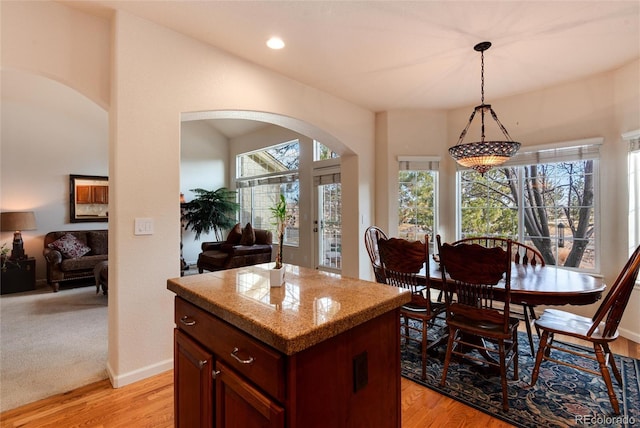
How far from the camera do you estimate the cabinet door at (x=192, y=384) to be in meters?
1.21

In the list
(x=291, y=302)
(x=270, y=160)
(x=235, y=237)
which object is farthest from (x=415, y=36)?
(x=270, y=160)

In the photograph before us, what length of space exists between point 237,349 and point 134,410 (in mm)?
1490

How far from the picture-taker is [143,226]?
2303mm

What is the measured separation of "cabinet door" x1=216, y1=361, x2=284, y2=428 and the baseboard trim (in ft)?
4.92

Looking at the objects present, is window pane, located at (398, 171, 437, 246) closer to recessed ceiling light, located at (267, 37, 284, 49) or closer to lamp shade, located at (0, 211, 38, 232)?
recessed ceiling light, located at (267, 37, 284, 49)

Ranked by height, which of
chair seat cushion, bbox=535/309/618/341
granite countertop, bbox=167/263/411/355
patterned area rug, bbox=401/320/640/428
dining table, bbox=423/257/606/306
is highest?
granite countertop, bbox=167/263/411/355

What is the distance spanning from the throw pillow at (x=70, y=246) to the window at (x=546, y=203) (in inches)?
248

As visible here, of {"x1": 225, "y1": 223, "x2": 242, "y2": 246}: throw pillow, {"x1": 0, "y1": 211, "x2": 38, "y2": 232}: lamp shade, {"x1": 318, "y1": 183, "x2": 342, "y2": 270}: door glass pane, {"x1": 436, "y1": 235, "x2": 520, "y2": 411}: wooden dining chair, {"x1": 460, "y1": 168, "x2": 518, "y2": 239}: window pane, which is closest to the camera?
{"x1": 436, "y1": 235, "x2": 520, "y2": 411}: wooden dining chair

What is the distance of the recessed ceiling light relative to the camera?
2619 mm

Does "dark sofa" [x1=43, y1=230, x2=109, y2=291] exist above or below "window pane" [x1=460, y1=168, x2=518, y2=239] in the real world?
below

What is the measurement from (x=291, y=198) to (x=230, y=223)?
176 cm

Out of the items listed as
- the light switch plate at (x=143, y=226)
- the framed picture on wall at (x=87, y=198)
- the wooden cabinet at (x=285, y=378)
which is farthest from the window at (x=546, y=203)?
the framed picture on wall at (x=87, y=198)

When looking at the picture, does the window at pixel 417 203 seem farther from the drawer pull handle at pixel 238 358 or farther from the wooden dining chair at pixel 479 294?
the drawer pull handle at pixel 238 358

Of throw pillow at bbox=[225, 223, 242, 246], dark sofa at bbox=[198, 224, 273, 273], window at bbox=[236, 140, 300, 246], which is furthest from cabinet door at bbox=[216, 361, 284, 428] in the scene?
throw pillow at bbox=[225, 223, 242, 246]
